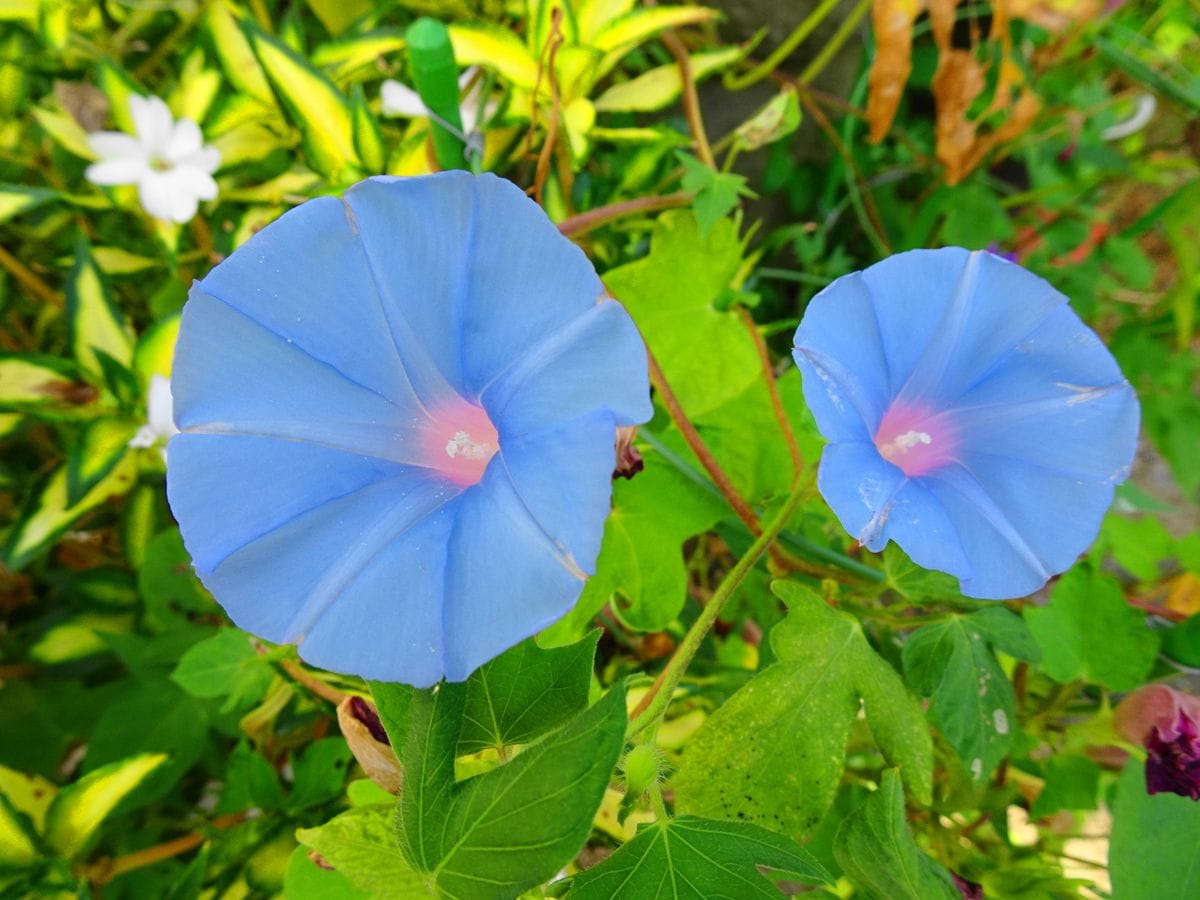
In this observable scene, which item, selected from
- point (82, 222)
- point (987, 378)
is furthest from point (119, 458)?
point (987, 378)

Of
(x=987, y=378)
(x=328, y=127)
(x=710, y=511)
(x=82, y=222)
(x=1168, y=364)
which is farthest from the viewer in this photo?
(x=1168, y=364)

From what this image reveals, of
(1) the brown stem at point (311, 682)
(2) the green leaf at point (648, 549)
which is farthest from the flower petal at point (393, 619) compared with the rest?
(1) the brown stem at point (311, 682)

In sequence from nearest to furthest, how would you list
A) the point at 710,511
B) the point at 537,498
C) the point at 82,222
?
the point at 537,498 → the point at 710,511 → the point at 82,222

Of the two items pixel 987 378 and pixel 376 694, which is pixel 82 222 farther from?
pixel 987 378

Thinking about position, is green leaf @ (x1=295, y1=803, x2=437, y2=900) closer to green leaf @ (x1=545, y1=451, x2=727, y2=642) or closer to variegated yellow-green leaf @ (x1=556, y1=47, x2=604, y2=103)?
green leaf @ (x1=545, y1=451, x2=727, y2=642)

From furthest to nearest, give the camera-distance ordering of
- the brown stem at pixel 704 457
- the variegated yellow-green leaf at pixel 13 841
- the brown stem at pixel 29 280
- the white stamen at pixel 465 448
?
the brown stem at pixel 29 280 → the variegated yellow-green leaf at pixel 13 841 → the brown stem at pixel 704 457 → the white stamen at pixel 465 448

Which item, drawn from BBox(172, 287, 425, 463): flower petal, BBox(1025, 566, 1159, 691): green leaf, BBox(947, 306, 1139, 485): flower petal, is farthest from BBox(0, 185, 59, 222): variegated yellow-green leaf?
BBox(1025, 566, 1159, 691): green leaf

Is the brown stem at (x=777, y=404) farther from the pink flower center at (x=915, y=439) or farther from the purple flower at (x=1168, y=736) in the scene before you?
the purple flower at (x=1168, y=736)

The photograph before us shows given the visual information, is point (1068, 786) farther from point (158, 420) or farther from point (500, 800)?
point (158, 420)
